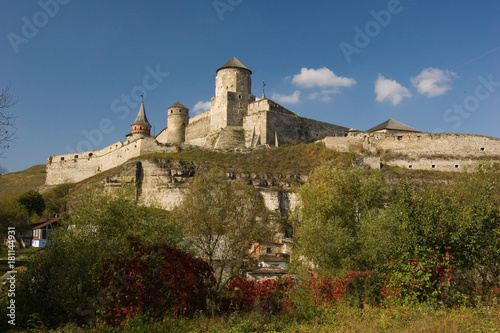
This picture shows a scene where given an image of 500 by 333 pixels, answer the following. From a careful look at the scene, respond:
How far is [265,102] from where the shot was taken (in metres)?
53.8

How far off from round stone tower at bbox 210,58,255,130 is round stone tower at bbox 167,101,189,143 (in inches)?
323

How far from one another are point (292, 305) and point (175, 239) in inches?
248

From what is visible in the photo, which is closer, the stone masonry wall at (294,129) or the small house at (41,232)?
the small house at (41,232)

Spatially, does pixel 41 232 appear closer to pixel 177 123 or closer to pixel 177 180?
pixel 177 180

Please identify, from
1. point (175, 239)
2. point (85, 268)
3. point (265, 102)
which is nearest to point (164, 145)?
point (265, 102)

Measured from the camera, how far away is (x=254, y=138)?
5225 centimetres

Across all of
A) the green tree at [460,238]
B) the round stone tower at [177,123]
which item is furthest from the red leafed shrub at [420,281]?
the round stone tower at [177,123]

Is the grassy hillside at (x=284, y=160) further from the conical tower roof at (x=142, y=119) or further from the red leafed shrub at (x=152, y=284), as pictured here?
the red leafed shrub at (x=152, y=284)

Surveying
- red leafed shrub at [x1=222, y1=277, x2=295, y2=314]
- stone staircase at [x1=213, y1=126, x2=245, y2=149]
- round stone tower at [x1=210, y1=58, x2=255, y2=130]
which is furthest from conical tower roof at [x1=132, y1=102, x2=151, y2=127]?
red leafed shrub at [x1=222, y1=277, x2=295, y2=314]

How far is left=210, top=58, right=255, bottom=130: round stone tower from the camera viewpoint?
179 feet

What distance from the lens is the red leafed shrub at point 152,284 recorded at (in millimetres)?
11680

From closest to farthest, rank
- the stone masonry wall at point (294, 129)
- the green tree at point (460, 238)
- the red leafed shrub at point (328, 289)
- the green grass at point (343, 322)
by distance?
1. the green grass at point (343, 322)
2. the red leafed shrub at point (328, 289)
3. the green tree at point (460, 238)
4. the stone masonry wall at point (294, 129)

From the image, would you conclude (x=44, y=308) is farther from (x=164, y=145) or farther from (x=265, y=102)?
(x=265, y=102)

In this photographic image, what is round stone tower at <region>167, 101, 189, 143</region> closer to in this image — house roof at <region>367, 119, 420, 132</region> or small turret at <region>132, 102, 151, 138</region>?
small turret at <region>132, 102, 151, 138</region>
